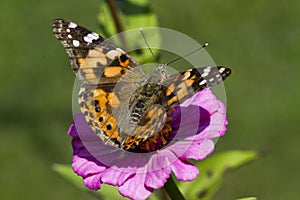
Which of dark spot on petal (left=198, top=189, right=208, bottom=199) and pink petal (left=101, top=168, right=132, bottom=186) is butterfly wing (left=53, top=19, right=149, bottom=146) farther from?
dark spot on petal (left=198, top=189, right=208, bottom=199)

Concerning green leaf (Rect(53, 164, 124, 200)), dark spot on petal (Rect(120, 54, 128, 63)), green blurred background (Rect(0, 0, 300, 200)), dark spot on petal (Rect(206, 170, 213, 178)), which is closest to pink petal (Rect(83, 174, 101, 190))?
dark spot on petal (Rect(120, 54, 128, 63))

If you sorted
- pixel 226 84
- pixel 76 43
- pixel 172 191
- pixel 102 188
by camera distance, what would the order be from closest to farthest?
1. pixel 172 191
2. pixel 76 43
3. pixel 102 188
4. pixel 226 84

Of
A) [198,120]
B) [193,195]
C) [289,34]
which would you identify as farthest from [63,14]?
[198,120]

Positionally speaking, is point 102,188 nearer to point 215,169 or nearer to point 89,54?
point 215,169

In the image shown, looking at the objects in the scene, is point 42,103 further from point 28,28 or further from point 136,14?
point 136,14

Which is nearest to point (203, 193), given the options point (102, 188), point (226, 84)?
point (102, 188)
